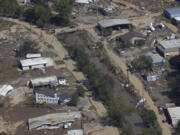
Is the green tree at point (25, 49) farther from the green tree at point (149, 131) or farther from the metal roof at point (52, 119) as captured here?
the green tree at point (149, 131)

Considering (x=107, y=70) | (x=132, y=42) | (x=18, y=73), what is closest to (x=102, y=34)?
(x=132, y=42)

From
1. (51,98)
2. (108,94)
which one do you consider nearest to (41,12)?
(51,98)

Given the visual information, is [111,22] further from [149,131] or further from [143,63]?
[149,131]

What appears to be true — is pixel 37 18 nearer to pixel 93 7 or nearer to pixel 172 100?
pixel 93 7

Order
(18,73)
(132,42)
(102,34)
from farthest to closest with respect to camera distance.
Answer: (102,34) → (132,42) → (18,73)

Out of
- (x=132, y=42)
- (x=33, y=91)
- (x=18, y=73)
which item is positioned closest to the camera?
(x=33, y=91)

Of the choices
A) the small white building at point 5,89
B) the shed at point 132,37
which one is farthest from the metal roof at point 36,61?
the shed at point 132,37
